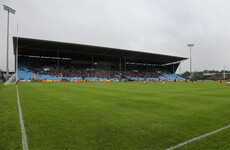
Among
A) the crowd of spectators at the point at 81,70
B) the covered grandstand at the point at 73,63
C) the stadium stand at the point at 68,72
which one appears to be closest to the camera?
the covered grandstand at the point at 73,63

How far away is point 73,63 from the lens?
7362cm

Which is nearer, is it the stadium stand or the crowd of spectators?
the stadium stand

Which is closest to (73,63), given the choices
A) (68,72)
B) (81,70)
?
(81,70)

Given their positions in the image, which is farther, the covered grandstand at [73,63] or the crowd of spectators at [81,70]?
the crowd of spectators at [81,70]

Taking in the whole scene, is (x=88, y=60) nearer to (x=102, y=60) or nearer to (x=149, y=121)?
(x=102, y=60)

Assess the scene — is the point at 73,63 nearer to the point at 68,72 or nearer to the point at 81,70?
Answer: the point at 81,70

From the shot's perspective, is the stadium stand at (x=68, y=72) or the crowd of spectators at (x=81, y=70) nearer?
the stadium stand at (x=68, y=72)

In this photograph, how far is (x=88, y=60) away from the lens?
255 feet

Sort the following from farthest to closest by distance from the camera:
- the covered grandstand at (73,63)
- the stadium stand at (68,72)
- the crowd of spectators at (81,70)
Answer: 1. the crowd of spectators at (81,70)
2. the stadium stand at (68,72)
3. the covered grandstand at (73,63)

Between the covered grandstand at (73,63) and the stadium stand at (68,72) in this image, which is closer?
the covered grandstand at (73,63)

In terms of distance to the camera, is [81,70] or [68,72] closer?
[68,72]

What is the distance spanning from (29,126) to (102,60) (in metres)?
75.3

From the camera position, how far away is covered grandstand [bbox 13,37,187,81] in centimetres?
5366

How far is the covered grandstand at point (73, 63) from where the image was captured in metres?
53.7
